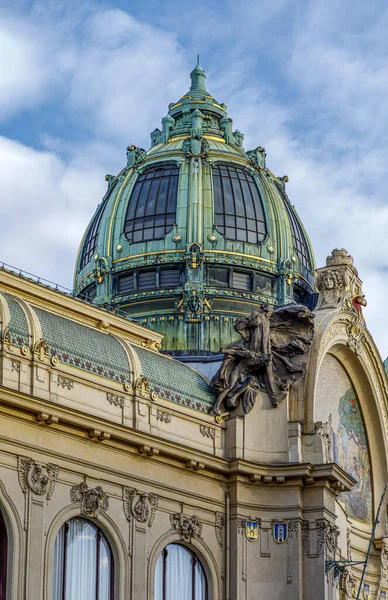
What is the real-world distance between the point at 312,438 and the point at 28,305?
10.4 metres

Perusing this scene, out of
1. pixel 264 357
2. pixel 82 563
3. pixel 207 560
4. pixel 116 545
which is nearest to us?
pixel 82 563

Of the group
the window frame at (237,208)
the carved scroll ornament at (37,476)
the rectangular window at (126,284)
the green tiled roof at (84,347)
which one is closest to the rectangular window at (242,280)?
the window frame at (237,208)

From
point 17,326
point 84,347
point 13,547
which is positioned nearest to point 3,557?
point 13,547

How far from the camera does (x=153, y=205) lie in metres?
52.6

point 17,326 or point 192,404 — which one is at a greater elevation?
point 17,326

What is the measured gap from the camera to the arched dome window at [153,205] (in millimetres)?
52062

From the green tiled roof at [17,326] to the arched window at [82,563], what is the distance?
477 centimetres

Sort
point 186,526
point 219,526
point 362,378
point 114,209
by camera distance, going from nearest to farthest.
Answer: point 186,526
point 219,526
point 362,378
point 114,209

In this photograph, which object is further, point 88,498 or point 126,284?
point 126,284

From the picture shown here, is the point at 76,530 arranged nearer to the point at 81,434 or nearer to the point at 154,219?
the point at 81,434

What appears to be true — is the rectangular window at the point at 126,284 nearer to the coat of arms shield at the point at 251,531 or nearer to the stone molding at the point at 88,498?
the coat of arms shield at the point at 251,531

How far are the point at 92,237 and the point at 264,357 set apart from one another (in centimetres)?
1366

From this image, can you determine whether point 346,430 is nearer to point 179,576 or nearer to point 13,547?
point 179,576

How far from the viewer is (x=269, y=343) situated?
43375 mm
